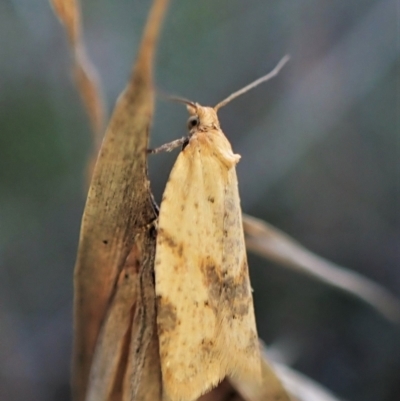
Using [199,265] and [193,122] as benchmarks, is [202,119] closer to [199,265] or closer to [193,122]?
[193,122]

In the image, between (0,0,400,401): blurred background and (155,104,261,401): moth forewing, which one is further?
(0,0,400,401): blurred background

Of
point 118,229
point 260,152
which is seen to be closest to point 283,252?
point 118,229

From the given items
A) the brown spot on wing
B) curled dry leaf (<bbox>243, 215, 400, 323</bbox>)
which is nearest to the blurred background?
curled dry leaf (<bbox>243, 215, 400, 323</bbox>)

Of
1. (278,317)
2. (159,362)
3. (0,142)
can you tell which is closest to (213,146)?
(159,362)

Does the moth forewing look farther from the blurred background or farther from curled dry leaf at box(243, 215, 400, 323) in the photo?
the blurred background

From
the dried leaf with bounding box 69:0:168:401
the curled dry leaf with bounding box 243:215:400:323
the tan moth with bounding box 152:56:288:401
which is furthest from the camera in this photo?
the curled dry leaf with bounding box 243:215:400:323

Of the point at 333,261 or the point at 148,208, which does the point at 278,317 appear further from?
the point at 148,208
